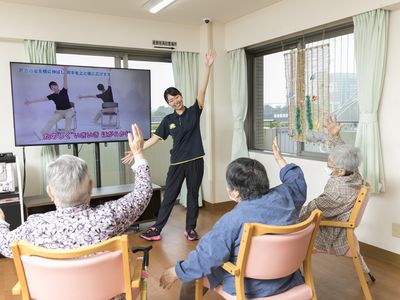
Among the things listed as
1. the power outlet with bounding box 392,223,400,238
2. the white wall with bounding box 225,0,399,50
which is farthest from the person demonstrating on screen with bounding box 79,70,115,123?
the power outlet with bounding box 392,223,400,238

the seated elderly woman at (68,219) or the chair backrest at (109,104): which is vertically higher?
the chair backrest at (109,104)

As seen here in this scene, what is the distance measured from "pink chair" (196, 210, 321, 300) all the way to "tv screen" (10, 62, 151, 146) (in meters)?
2.79

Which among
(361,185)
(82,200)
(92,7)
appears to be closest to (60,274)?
(82,200)

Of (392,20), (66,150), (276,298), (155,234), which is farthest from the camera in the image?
(66,150)

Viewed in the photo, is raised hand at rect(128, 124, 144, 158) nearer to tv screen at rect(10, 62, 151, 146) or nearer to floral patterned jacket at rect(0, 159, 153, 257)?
floral patterned jacket at rect(0, 159, 153, 257)

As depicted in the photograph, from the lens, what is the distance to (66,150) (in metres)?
4.23

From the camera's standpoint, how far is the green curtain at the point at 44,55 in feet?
12.5

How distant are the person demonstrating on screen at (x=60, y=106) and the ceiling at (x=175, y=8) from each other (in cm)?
76

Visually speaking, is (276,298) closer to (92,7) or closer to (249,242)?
(249,242)

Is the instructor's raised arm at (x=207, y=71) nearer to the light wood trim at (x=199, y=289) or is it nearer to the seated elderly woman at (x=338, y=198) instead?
the seated elderly woman at (x=338, y=198)

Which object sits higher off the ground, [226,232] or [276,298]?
[226,232]

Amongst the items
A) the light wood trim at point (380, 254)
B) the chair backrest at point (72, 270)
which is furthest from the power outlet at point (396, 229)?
the chair backrest at point (72, 270)

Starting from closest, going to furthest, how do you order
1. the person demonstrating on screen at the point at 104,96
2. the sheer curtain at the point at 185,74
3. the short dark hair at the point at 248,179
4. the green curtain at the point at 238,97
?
the short dark hair at the point at 248,179
the person demonstrating on screen at the point at 104,96
the green curtain at the point at 238,97
the sheer curtain at the point at 185,74

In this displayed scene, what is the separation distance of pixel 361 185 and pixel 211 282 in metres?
1.33
